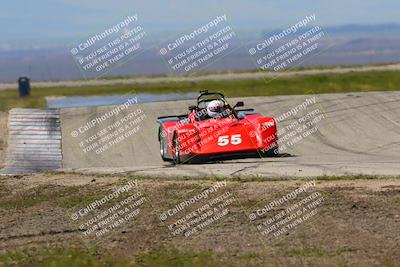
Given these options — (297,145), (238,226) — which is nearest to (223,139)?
(297,145)

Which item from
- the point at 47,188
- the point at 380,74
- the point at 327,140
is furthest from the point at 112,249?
the point at 380,74

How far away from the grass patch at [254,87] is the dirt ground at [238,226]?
2747 cm

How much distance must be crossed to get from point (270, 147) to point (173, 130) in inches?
94.6

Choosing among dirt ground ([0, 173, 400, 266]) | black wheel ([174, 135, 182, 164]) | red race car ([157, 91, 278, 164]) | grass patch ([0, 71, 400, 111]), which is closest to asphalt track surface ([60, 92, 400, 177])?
red race car ([157, 91, 278, 164])

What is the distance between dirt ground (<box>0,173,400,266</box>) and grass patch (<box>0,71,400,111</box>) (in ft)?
90.1

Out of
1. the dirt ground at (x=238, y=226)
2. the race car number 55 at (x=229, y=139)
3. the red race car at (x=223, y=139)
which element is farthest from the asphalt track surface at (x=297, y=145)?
the dirt ground at (x=238, y=226)

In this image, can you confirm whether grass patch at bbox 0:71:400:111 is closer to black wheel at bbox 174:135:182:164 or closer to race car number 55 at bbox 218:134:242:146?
black wheel at bbox 174:135:182:164

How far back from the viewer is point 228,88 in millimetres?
49500

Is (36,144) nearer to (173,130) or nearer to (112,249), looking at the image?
(173,130)

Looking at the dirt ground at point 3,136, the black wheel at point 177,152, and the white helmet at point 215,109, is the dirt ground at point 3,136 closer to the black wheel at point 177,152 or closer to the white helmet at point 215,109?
the black wheel at point 177,152

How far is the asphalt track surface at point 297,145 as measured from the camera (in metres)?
16.9

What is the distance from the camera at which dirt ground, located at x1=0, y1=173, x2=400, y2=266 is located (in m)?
10.6

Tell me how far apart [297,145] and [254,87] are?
25385 millimetres

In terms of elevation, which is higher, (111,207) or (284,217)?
(111,207)
